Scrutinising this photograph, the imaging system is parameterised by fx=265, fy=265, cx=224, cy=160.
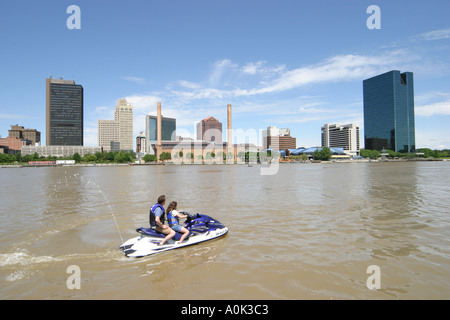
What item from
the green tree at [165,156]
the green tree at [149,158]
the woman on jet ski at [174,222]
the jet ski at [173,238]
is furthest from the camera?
the green tree at [149,158]

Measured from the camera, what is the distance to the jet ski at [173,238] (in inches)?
352

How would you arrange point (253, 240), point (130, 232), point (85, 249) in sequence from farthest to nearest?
point (130, 232), point (253, 240), point (85, 249)

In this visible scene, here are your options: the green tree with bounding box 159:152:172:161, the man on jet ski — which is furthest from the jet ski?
the green tree with bounding box 159:152:172:161

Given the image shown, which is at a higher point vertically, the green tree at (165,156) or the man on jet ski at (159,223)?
the green tree at (165,156)

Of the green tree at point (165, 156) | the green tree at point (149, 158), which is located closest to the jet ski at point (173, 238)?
the green tree at point (165, 156)

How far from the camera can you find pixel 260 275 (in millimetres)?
7383

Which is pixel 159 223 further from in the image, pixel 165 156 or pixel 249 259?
pixel 165 156

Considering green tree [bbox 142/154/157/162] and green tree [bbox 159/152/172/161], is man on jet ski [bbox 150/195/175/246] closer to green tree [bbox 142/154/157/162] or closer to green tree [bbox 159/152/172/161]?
green tree [bbox 159/152/172/161]

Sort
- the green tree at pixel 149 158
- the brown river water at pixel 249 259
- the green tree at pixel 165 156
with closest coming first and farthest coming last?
the brown river water at pixel 249 259 < the green tree at pixel 165 156 < the green tree at pixel 149 158

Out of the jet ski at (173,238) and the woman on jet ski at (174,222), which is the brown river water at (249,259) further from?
the woman on jet ski at (174,222)

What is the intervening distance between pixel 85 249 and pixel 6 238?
4.31 metres
